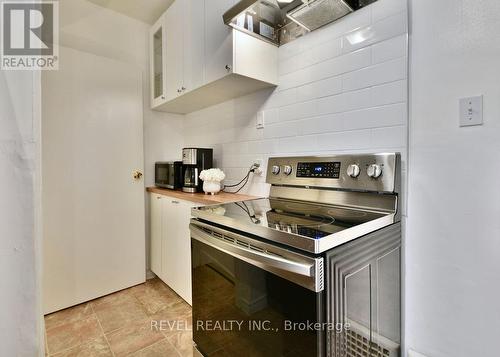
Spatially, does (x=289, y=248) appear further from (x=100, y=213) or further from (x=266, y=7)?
(x=100, y=213)

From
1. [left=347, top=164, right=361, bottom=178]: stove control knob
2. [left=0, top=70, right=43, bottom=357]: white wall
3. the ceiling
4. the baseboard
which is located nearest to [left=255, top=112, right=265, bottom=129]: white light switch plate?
[left=347, top=164, right=361, bottom=178]: stove control knob

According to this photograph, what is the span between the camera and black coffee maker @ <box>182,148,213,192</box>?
211 centimetres

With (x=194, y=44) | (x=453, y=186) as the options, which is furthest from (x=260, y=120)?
(x=453, y=186)

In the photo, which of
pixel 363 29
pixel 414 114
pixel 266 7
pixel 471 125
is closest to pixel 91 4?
pixel 266 7

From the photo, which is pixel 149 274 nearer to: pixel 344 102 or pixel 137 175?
pixel 137 175

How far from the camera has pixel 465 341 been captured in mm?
1039

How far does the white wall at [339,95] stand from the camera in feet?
3.96

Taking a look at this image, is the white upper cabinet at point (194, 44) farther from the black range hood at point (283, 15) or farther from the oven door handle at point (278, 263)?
the oven door handle at point (278, 263)

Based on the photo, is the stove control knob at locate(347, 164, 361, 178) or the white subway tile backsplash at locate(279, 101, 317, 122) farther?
the white subway tile backsplash at locate(279, 101, 317, 122)

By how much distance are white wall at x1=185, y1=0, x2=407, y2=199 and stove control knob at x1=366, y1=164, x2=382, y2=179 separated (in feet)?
0.37

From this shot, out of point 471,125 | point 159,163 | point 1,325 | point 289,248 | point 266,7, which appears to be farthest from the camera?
point 159,163

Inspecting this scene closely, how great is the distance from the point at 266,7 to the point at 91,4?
5.68ft

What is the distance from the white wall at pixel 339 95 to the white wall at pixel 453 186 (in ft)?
0.28

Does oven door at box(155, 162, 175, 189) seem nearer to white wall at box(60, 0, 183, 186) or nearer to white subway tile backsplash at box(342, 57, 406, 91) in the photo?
white wall at box(60, 0, 183, 186)
